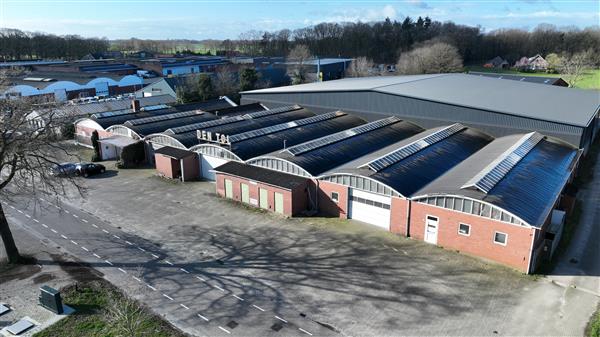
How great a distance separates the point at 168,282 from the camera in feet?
69.2

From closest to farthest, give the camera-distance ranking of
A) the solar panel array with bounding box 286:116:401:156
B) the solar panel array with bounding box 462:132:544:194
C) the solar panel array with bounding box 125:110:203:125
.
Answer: the solar panel array with bounding box 462:132:544:194 → the solar panel array with bounding box 286:116:401:156 → the solar panel array with bounding box 125:110:203:125

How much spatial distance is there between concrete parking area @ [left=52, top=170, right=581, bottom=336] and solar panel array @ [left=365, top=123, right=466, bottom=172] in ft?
14.9

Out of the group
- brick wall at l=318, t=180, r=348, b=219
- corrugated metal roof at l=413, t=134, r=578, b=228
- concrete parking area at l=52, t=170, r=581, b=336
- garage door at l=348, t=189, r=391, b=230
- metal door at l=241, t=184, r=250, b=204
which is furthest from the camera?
metal door at l=241, t=184, r=250, b=204

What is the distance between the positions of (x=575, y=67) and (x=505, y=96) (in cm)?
7409

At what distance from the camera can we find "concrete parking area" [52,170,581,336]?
18344 mm

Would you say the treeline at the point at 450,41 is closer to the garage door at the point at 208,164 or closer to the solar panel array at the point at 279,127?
the solar panel array at the point at 279,127

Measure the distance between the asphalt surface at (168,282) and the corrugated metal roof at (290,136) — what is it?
41.6 ft

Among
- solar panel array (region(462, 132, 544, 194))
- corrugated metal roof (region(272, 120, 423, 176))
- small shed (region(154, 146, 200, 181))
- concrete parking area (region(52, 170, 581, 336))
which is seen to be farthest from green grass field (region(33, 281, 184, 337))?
solar panel array (region(462, 132, 544, 194))

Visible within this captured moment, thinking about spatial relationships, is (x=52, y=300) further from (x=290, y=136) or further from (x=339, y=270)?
(x=290, y=136)

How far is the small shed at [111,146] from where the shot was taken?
140ft

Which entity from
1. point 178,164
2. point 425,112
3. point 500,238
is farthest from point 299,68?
point 500,238

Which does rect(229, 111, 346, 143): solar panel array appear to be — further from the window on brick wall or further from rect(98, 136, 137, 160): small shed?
the window on brick wall

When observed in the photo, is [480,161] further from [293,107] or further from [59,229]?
[59,229]

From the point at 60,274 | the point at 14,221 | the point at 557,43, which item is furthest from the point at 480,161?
the point at 557,43
